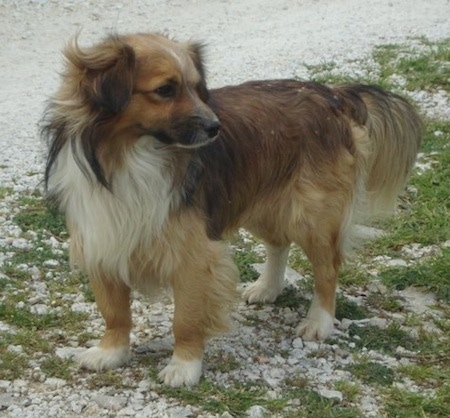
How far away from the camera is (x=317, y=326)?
18.2 ft

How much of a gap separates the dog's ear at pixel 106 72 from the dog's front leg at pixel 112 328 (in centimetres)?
101

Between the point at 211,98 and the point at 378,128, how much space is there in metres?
1.21

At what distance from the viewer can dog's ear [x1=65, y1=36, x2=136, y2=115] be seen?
4352 millimetres

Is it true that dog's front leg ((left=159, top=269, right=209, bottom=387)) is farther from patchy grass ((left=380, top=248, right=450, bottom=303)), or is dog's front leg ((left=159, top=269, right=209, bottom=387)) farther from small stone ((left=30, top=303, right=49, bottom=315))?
patchy grass ((left=380, top=248, right=450, bottom=303))

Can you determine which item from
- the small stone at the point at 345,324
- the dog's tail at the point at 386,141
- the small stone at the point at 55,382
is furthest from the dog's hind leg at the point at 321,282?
the small stone at the point at 55,382

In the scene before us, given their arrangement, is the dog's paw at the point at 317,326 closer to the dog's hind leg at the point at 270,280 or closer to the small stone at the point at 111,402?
the dog's hind leg at the point at 270,280

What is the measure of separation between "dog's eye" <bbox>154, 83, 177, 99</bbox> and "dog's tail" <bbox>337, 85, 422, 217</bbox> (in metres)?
1.63

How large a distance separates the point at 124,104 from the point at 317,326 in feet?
6.18

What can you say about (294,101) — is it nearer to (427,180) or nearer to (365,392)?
(365,392)

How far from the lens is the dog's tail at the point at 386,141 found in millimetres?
5859

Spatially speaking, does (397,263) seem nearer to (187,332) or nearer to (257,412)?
(187,332)

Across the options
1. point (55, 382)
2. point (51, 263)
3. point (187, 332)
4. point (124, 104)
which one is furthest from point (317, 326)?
point (124, 104)

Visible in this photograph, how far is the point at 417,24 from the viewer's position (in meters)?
12.8

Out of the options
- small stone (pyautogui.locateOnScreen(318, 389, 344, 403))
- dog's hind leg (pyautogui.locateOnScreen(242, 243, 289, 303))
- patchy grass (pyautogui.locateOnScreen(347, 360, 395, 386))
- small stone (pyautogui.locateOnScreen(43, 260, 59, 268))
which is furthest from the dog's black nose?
small stone (pyautogui.locateOnScreen(43, 260, 59, 268))
